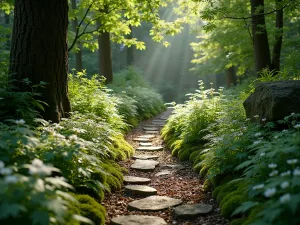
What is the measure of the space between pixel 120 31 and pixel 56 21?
208 inches

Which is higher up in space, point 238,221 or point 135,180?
point 238,221

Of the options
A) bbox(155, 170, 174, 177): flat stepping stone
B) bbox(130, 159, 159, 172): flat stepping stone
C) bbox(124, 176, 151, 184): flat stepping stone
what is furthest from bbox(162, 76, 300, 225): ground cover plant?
bbox(124, 176, 151, 184): flat stepping stone

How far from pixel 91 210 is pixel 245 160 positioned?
2.38 m

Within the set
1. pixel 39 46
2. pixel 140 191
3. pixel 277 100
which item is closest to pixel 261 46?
pixel 277 100

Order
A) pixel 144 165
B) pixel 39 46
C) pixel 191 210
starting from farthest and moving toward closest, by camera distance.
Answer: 1. pixel 144 165
2. pixel 39 46
3. pixel 191 210

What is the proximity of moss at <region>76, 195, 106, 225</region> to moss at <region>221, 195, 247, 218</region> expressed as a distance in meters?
1.57

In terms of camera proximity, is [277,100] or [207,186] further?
[207,186]

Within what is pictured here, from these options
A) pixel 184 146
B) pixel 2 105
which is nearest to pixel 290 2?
pixel 184 146

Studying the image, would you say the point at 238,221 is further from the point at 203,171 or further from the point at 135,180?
the point at 135,180

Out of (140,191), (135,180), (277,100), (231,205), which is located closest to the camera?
(231,205)

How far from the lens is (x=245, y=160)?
4.64 meters

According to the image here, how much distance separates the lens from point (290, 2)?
303 inches

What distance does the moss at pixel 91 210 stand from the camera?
372 cm

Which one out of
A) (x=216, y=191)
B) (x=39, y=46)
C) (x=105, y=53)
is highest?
(x=105, y=53)
